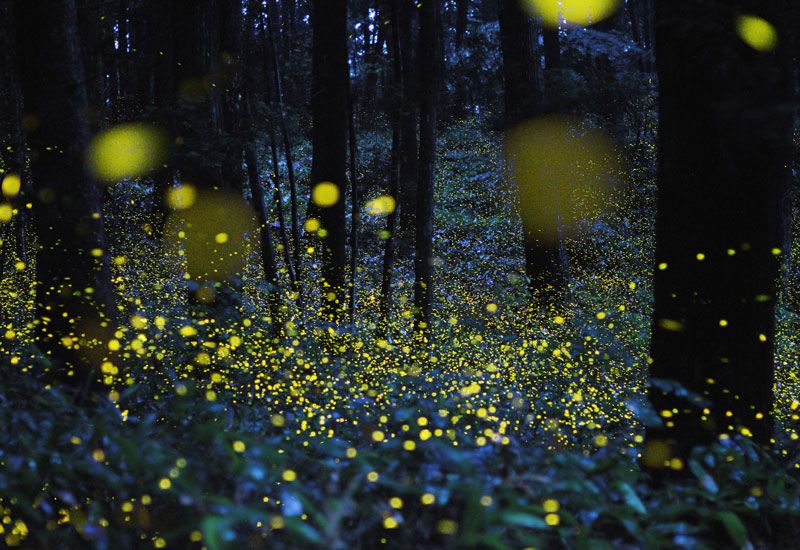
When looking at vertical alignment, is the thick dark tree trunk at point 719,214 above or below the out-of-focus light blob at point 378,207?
above

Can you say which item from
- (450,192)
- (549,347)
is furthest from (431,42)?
→ (450,192)

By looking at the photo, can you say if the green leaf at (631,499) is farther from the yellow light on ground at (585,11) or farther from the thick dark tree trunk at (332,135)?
the yellow light on ground at (585,11)

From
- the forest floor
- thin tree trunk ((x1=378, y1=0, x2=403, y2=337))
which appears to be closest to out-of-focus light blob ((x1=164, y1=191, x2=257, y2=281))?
the forest floor

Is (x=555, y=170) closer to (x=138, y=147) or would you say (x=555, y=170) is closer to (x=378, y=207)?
(x=378, y=207)

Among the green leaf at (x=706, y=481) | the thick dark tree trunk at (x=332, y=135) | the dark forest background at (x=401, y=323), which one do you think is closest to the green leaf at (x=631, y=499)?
the dark forest background at (x=401, y=323)

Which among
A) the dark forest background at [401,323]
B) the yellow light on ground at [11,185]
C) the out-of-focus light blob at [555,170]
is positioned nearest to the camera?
the dark forest background at [401,323]

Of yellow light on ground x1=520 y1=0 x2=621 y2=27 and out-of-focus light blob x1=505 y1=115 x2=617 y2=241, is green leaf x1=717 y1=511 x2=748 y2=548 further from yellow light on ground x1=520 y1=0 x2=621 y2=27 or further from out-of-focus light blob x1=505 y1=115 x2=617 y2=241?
yellow light on ground x1=520 y1=0 x2=621 y2=27
